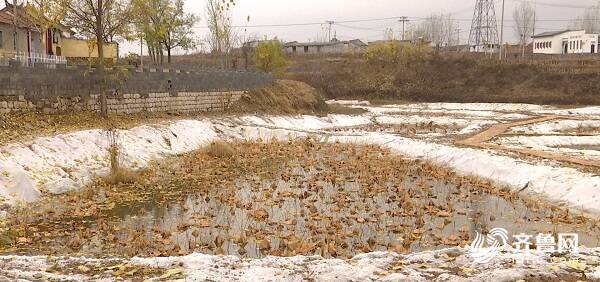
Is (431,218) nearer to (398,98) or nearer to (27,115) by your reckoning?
(27,115)

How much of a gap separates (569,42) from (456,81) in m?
34.9

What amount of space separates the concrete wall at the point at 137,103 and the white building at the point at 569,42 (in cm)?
6423

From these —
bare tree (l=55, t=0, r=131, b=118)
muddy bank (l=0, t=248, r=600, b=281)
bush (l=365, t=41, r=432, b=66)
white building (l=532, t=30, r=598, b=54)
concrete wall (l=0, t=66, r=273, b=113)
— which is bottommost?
muddy bank (l=0, t=248, r=600, b=281)

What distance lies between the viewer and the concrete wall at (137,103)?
17.5 m

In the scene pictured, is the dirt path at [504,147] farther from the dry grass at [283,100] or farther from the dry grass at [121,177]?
the dry grass at [283,100]

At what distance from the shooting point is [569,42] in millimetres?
77375

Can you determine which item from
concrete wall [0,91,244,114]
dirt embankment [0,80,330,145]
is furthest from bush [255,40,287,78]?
concrete wall [0,91,244,114]

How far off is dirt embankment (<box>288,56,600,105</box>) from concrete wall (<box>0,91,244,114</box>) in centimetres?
2720

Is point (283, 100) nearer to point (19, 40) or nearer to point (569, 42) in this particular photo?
point (19, 40)

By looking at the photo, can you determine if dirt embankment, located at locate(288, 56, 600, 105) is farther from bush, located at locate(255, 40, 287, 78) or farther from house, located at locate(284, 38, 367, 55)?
house, located at locate(284, 38, 367, 55)

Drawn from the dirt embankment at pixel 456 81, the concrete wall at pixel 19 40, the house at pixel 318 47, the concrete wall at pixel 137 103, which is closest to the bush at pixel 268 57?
the dirt embankment at pixel 456 81

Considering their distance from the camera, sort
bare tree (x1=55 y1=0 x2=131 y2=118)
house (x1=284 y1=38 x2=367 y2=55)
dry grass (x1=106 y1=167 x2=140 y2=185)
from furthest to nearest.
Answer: house (x1=284 y1=38 x2=367 y2=55) → bare tree (x1=55 y1=0 x2=131 y2=118) → dry grass (x1=106 y1=167 x2=140 y2=185)

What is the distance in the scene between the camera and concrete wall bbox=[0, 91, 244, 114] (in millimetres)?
17538

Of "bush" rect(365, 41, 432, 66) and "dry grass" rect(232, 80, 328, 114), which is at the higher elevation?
"bush" rect(365, 41, 432, 66)
